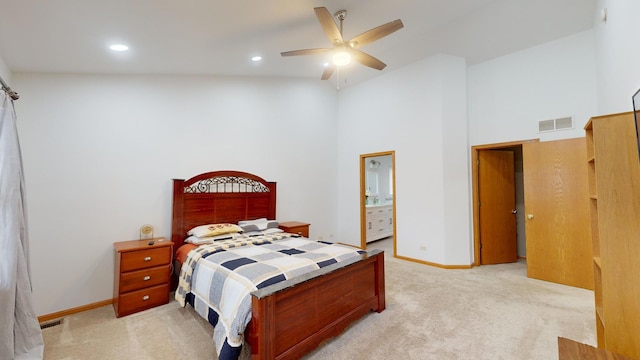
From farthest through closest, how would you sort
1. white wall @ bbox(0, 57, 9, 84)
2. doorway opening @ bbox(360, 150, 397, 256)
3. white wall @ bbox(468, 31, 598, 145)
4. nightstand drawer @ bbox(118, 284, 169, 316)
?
doorway opening @ bbox(360, 150, 397, 256) → white wall @ bbox(468, 31, 598, 145) → nightstand drawer @ bbox(118, 284, 169, 316) → white wall @ bbox(0, 57, 9, 84)

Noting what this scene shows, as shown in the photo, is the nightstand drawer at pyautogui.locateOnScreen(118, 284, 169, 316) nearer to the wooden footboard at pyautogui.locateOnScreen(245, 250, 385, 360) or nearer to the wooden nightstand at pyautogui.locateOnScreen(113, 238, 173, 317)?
the wooden nightstand at pyautogui.locateOnScreen(113, 238, 173, 317)

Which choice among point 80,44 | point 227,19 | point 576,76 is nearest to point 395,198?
point 576,76

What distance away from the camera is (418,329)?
2.51m

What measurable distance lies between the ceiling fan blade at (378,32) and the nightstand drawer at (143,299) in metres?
3.43

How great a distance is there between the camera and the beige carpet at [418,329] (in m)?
2.19

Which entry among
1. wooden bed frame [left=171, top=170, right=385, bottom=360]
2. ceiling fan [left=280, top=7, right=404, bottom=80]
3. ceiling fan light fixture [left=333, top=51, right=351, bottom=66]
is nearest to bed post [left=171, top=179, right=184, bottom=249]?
wooden bed frame [left=171, top=170, right=385, bottom=360]

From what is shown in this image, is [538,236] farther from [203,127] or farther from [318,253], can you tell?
[203,127]

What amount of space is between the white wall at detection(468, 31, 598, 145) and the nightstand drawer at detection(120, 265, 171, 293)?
16.2 ft

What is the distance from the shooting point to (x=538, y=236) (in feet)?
12.6

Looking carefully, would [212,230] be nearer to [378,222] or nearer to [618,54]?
[378,222]

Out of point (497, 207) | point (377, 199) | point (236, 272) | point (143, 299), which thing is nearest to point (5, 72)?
point (143, 299)

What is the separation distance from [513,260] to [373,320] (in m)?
3.51

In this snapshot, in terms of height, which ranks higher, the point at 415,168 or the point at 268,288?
the point at 415,168

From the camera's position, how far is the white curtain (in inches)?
74.4
